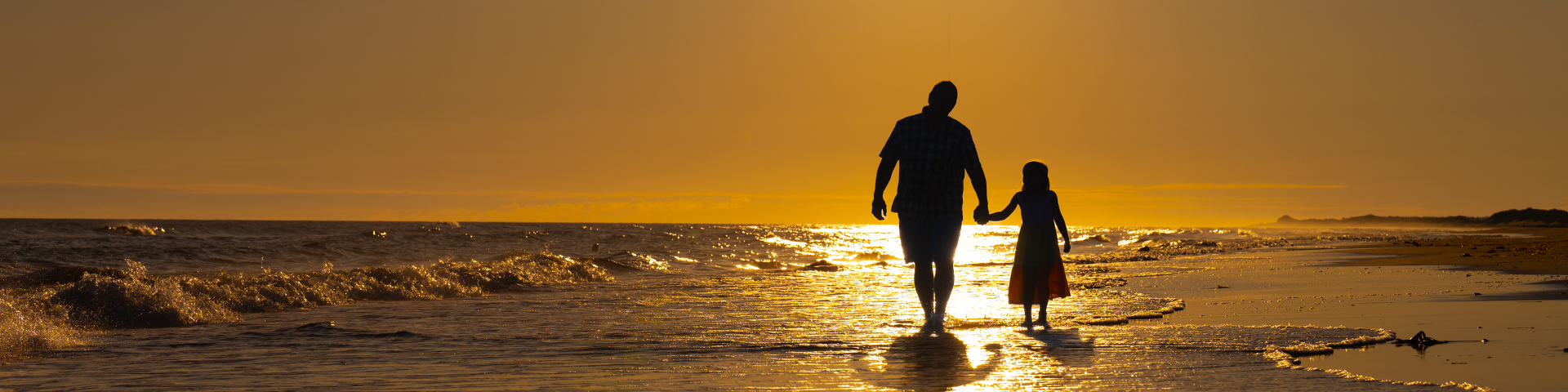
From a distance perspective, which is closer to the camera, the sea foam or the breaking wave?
the breaking wave

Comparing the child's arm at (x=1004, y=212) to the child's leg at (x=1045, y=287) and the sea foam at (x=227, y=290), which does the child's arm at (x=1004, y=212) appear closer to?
the child's leg at (x=1045, y=287)

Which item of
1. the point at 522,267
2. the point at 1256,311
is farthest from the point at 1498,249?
the point at 522,267

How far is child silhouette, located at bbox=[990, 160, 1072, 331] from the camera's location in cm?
615

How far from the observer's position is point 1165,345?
4.67m

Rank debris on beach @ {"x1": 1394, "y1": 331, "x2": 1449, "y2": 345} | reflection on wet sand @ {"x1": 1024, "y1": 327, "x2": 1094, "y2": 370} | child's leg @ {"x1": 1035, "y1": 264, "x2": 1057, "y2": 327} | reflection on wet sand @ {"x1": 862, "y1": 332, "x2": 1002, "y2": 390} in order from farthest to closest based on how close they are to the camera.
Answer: child's leg @ {"x1": 1035, "y1": 264, "x2": 1057, "y2": 327} → debris on beach @ {"x1": 1394, "y1": 331, "x2": 1449, "y2": 345} → reflection on wet sand @ {"x1": 1024, "y1": 327, "x2": 1094, "y2": 370} → reflection on wet sand @ {"x1": 862, "y1": 332, "x2": 1002, "y2": 390}

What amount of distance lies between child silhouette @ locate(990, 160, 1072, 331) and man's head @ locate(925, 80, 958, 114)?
2.93ft

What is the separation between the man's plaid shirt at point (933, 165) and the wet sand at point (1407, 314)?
1573 mm

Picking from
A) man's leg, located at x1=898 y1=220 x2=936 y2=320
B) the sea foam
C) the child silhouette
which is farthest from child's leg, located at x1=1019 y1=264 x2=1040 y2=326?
the sea foam

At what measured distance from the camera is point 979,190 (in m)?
5.76

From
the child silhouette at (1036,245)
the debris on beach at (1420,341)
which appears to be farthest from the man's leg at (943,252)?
the debris on beach at (1420,341)

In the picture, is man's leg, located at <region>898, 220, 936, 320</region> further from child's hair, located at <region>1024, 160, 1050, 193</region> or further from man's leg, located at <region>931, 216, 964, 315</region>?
child's hair, located at <region>1024, 160, 1050, 193</region>

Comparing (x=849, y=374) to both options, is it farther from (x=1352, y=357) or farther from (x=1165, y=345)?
(x=1352, y=357)

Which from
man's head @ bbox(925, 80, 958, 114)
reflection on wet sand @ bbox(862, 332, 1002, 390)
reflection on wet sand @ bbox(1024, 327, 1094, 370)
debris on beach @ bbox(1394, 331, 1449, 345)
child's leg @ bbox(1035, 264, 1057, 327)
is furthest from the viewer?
child's leg @ bbox(1035, 264, 1057, 327)

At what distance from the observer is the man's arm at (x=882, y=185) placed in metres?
5.68
